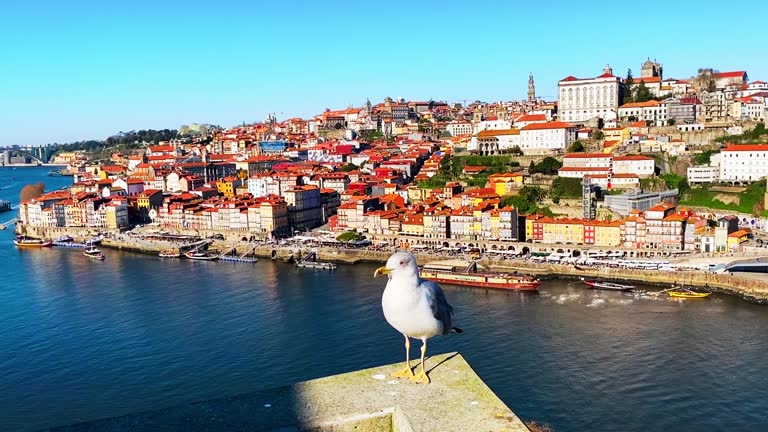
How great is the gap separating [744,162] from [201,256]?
1446cm

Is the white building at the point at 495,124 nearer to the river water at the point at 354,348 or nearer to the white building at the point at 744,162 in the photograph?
the white building at the point at 744,162

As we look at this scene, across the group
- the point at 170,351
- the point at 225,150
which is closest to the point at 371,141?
the point at 225,150

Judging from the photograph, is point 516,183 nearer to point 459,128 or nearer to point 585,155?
point 585,155

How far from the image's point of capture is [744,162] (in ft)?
55.2

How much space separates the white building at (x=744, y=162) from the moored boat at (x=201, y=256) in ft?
44.9

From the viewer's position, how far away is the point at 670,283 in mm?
12789

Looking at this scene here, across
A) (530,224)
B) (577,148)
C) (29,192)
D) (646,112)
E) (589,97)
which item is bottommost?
(530,224)

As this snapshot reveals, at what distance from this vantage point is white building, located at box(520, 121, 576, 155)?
21516 mm

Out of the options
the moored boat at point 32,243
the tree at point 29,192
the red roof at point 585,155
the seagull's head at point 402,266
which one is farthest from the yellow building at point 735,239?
the tree at point 29,192

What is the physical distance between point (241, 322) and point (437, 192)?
35.0ft

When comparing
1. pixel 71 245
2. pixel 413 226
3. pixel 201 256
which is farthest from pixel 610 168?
pixel 71 245

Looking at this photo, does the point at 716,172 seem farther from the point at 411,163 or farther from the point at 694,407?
the point at 694,407

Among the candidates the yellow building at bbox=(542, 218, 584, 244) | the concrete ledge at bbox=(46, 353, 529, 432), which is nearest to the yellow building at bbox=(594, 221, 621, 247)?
the yellow building at bbox=(542, 218, 584, 244)

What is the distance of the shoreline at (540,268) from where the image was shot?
1195 cm
